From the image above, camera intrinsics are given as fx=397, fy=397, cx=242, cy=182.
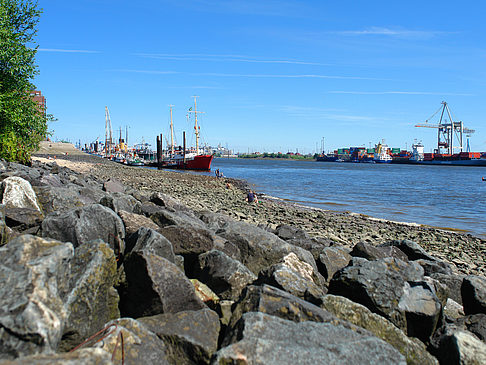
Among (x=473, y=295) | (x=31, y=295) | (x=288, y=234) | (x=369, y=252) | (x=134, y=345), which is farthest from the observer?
(x=288, y=234)

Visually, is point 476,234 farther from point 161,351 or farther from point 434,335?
point 161,351

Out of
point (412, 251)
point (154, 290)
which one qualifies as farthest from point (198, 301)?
point (412, 251)

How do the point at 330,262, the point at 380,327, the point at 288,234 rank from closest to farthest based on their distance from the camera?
1. the point at 380,327
2. the point at 330,262
3. the point at 288,234

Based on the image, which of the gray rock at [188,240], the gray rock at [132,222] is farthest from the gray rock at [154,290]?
the gray rock at [132,222]

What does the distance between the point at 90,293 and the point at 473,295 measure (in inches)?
206

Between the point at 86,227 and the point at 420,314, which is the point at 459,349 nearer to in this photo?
the point at 420,314

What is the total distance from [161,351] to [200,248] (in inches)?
87.5

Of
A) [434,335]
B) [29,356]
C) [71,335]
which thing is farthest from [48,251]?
[434,335]

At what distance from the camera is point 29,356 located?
253cm

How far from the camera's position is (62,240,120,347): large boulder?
337 cm

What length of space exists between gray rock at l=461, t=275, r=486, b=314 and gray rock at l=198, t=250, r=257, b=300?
10.8 ft

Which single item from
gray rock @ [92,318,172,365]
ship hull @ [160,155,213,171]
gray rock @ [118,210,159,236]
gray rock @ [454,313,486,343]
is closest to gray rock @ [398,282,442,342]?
gray rock @ [454,313,486,343]

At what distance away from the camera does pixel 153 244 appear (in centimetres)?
479

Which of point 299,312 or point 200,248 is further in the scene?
point 200,248
